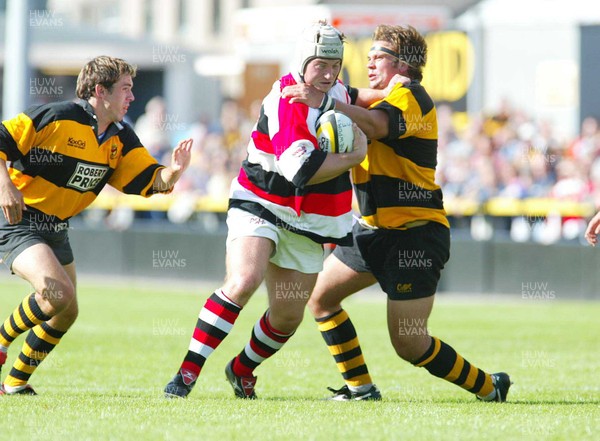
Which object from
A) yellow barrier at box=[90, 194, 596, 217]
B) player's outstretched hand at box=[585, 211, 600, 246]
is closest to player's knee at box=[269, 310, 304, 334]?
player's outstretched hand at box=[585, 211, 600, 246]

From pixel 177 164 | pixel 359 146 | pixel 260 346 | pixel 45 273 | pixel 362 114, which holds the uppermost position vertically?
pixel 362 114

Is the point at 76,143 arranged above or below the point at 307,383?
above

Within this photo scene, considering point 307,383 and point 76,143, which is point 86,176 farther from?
point 307,383

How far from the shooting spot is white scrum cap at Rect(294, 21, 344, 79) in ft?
23.0

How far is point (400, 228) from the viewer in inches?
296

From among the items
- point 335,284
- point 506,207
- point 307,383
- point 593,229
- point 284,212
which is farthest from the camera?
point 506,207

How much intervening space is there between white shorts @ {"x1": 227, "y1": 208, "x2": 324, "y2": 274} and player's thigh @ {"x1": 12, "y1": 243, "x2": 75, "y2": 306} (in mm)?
1007

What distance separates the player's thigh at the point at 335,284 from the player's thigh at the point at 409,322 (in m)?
0.36

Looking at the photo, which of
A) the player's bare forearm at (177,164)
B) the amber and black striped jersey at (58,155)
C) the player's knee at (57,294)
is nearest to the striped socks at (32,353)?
the player's knee at (57,294)

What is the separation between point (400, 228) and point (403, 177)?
32 centimetres

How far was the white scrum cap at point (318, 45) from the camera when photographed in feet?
23.0

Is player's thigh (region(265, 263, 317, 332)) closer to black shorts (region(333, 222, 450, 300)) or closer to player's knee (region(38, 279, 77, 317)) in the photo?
black shorts (region(333, 222, 450, 300))

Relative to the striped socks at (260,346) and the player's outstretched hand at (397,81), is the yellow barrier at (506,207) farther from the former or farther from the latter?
the striped socks at (260,346)

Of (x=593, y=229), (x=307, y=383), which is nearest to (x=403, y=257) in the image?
(x=593, y=229)
